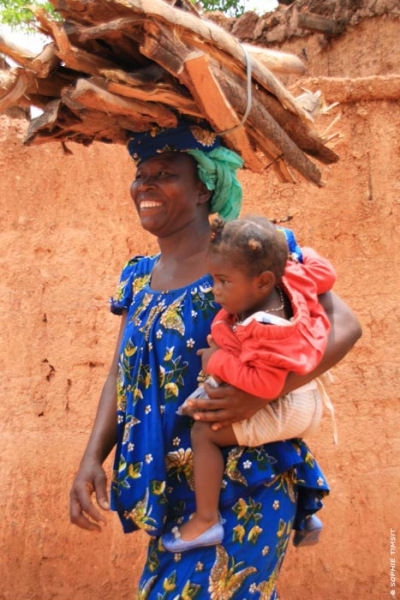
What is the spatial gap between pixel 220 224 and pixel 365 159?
3.11 m

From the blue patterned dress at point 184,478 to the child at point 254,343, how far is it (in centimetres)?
7

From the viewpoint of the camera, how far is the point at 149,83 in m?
2.39

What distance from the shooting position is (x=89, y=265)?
17.0 ft

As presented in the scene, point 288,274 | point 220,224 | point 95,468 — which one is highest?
point 220,224

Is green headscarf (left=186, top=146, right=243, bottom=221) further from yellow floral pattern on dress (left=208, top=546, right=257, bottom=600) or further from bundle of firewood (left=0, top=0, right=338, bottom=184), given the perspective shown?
yellow floral pattern on dress (left=208, top=546, right=257, bottom=600)

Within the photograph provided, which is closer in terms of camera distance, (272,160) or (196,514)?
(196,514)

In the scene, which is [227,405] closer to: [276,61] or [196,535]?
[196,535]

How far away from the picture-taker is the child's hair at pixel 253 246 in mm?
2297

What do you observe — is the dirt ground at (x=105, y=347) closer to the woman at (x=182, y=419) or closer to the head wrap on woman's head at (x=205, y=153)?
the woman at (x=182, y=419)

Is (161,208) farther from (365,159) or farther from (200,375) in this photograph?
(365,159)

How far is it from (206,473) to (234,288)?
535 mm

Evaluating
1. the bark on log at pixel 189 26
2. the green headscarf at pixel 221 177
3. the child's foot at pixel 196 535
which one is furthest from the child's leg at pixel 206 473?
the bark on log at pixel 189 26

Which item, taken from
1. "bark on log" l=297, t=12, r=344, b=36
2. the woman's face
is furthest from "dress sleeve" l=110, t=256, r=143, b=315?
"bark on log" l=297, t=12, r=344, b=36

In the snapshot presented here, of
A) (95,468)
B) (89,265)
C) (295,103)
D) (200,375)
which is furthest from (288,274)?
(89,265)
